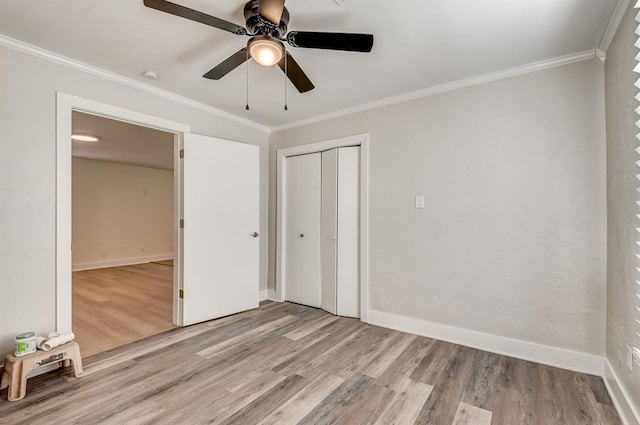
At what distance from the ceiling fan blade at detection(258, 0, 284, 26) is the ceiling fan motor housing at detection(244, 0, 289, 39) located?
0.16 meters

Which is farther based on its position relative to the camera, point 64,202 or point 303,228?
point 303,228

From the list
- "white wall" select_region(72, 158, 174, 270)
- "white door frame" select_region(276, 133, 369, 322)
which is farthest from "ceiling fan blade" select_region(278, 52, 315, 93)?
"white wall" select_region(72, 158, 174, 270)

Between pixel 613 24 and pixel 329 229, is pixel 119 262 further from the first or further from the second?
pixel 613 24

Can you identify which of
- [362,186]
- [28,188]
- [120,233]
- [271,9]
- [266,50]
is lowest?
[120,233]

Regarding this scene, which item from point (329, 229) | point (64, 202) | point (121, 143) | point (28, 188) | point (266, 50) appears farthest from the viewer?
point (121, 143)

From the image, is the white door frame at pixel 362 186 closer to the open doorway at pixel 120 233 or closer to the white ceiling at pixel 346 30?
the white ceiling at pixel 346 30

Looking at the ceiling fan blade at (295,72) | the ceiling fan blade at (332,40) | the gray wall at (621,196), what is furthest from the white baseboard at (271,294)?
the gray wall at (621,196)

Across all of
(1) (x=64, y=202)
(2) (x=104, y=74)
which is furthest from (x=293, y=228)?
(2) (x=104, y=74)

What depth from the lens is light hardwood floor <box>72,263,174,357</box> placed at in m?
2.76

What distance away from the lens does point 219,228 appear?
327 cm

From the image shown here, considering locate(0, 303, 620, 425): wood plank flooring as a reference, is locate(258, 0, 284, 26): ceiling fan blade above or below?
above

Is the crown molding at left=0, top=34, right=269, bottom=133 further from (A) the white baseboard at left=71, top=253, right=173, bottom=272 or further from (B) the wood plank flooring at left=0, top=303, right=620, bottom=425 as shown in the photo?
(A) the white baseboard at left=71, top=253, right=173, bottom=272

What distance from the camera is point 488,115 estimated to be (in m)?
2.53

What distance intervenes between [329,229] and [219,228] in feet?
4.01
